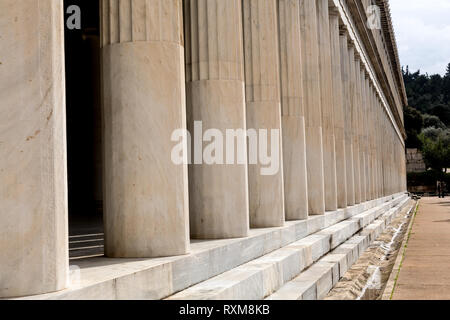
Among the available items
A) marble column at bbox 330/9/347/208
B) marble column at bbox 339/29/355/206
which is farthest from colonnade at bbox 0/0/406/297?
marble column at bbox 339/29/355/206

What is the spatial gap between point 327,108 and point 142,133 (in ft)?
118

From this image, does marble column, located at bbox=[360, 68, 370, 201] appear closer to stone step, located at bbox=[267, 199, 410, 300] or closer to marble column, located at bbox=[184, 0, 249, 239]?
stone step, located at bbox=[267, 199, 410, 300]

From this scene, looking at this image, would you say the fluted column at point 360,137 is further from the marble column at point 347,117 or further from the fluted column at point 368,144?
the marble column at point 347,117

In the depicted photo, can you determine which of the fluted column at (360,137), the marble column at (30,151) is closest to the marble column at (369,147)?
the fluted column at (360,137)

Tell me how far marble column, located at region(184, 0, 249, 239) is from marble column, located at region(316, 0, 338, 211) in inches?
1046

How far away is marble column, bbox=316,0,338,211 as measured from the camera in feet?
166

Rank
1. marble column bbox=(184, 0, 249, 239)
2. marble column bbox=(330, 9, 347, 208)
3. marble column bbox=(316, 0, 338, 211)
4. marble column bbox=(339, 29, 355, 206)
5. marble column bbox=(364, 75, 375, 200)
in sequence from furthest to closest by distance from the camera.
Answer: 1. marble column bbox=(364, 75, 375, 200)
2. marble column bbox=(339, 29, 355, 206)
3. marble column bbox=(330, 9, 347, 208)
4. marble column bbox=(316, 0, 338, 211)
5. marble column bbox=(184, 0, 249, 239)

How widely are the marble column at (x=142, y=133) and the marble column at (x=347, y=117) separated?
47614 mm

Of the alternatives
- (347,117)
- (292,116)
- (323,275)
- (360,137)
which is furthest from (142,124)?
(360,137)

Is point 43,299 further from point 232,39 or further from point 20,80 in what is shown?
point 232,39

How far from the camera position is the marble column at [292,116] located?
3772 centimetres

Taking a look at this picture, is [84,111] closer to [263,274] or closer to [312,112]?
[312,112]
